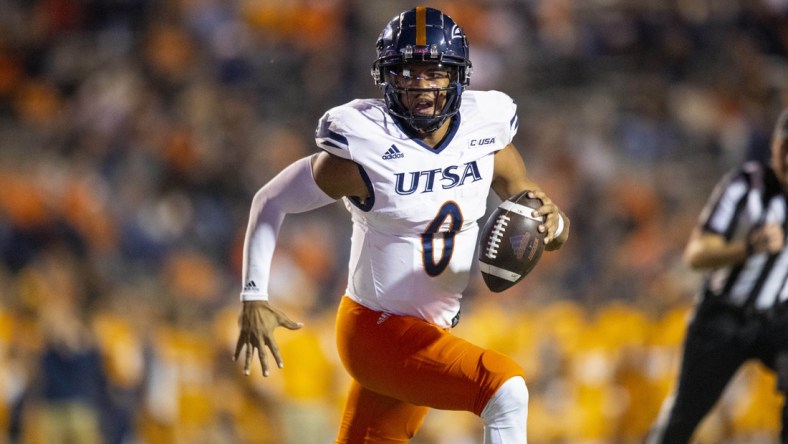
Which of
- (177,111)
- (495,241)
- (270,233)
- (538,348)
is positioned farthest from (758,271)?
(177,111)

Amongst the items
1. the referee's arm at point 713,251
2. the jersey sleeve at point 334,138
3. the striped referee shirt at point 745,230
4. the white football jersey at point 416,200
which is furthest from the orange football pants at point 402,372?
the striped referee shirt at point 745,230

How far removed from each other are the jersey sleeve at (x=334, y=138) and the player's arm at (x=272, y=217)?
0.11 feet

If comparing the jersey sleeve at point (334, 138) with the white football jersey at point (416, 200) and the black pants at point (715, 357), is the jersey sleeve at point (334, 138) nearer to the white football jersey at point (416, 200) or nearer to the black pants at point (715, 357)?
the white football jersey at point (416, 200)

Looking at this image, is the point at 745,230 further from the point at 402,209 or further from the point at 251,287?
the point at 251,287

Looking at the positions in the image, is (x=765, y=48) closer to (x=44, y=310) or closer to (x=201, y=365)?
(x=201, y=365)

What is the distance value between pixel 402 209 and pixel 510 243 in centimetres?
36

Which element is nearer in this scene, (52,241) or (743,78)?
(52,241)

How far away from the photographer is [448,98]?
11.7ft

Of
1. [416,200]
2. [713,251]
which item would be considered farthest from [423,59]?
[713,251]

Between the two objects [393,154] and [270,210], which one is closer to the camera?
[393,154]

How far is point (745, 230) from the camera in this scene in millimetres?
4496

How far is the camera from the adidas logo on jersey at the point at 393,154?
137 inches

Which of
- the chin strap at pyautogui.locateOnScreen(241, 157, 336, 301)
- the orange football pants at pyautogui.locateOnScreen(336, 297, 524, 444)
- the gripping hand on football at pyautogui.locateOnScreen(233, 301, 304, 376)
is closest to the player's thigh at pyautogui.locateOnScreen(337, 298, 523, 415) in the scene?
the orange football pants at pyautogui.locateOnScreen(336, 297, 524, 444)

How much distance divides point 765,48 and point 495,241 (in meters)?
7.24
